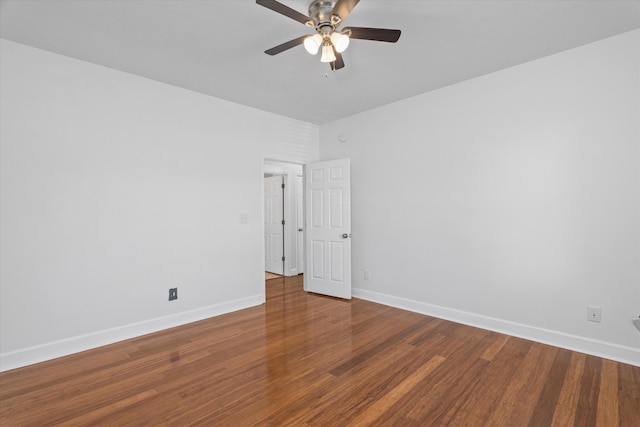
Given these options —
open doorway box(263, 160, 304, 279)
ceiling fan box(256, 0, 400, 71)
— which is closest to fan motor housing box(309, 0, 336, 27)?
ceiling fan box(256, 0, 400, 71)

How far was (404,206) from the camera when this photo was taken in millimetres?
4070

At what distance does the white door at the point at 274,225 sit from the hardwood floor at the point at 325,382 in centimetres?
290

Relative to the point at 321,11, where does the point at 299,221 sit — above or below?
below

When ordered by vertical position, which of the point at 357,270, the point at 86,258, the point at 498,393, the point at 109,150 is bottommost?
the point at 498,393

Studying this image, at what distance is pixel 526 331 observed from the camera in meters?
3.07

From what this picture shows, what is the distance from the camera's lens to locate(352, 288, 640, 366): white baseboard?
2604mm

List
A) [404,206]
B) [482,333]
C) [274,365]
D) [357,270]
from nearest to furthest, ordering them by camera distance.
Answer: [274,365]
[482,333]
[404,206]
[357,270]

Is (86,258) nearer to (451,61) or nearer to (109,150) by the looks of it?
(109,150)

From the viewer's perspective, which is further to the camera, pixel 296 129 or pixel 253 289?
pixel 296 129

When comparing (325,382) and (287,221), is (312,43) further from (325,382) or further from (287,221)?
(287,221)

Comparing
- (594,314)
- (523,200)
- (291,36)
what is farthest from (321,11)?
(594,314)

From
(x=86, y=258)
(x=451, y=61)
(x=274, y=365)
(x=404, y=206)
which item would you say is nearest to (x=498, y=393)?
(x=274, y=365)

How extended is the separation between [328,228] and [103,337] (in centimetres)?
302

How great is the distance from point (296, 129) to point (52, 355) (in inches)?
156
